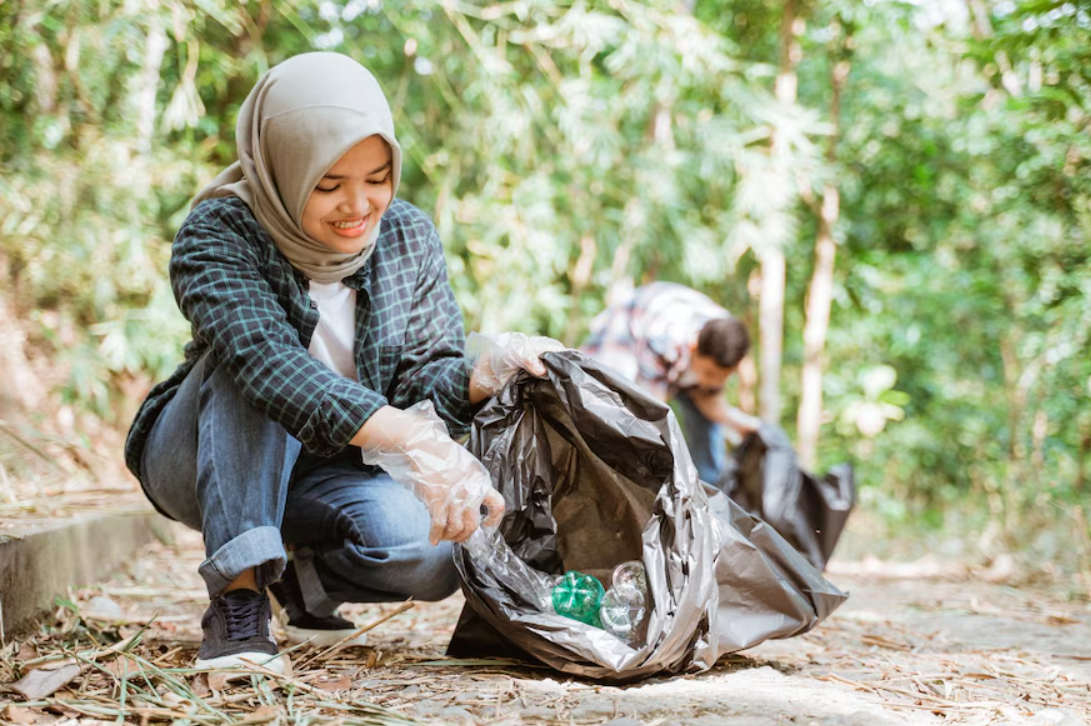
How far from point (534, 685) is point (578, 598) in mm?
269

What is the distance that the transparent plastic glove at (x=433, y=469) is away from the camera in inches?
66.8

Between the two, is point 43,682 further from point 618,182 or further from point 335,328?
point 618,182

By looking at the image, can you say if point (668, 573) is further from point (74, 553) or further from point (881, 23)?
point (881, 23)

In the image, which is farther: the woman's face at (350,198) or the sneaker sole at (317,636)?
the sneaker sole at (317,636)

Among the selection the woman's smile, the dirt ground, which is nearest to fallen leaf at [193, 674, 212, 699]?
the dirt ground

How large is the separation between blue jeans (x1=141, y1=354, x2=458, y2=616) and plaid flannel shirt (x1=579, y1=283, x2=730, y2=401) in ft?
7.61

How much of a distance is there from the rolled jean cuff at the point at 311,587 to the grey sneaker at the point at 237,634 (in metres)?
0.28

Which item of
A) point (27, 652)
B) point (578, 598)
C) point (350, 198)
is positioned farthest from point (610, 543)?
point (27, 652)

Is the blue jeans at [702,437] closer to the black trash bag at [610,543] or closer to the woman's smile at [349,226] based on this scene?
the black trash bag at [610,543]

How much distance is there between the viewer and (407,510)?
1.98 meters

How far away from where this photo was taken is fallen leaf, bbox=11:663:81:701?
5.17 feet

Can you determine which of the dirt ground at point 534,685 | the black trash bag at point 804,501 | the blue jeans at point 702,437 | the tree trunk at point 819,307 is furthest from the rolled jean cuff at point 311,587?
the tree trunk at point 819,307

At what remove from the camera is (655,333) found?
4266 mm

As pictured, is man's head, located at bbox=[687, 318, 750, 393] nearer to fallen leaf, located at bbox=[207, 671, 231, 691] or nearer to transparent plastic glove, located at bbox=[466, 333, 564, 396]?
transparent plastic glove, located at bbox=[466, 333, 564, 396]
